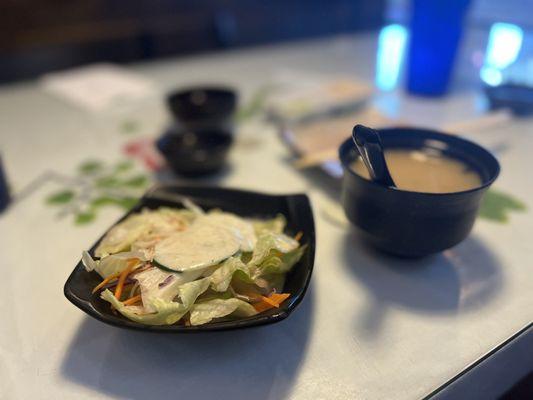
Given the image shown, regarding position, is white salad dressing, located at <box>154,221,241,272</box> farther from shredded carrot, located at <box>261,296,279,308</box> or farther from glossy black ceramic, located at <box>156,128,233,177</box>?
glossy black ceramic, located at <box>156,128,233,177</box>

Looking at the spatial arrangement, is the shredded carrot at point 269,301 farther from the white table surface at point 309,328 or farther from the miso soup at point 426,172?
the miso soup at point 426,172

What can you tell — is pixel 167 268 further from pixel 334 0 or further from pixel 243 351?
pixel 334 0

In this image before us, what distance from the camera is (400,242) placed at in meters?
0.76

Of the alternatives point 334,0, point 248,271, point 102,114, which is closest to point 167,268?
point 248,271

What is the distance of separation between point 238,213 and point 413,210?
1.12 ft

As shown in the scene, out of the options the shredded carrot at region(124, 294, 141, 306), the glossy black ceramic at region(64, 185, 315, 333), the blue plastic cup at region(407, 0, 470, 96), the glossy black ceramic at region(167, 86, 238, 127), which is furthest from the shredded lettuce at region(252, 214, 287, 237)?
the blue plastic cup at region(407, 0, 470, 96)

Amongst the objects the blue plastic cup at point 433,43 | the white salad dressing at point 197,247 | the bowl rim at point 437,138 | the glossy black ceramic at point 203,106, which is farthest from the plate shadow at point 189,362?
the blue plastic cup at point 433,43

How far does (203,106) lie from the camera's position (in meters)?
1.42

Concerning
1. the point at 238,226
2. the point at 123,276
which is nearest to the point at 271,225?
the point at 238,226

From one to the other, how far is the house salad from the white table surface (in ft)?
0.23

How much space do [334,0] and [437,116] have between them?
6.16ft

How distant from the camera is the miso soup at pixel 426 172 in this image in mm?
806

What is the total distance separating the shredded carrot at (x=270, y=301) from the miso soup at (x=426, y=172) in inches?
11.0

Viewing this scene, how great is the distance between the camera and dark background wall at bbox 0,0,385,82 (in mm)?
2377
